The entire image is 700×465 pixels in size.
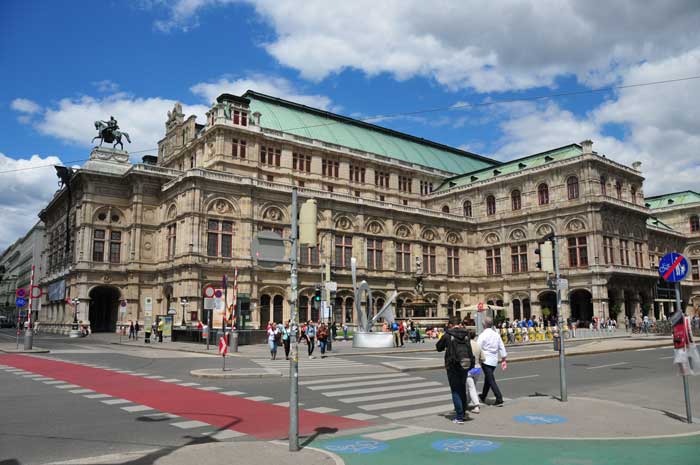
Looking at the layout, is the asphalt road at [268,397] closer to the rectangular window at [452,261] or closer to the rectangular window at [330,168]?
the rectangular window at [330,168]

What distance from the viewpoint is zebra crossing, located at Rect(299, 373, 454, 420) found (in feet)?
38.1

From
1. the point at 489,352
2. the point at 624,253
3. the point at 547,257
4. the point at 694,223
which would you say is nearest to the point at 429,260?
the point at 624,253

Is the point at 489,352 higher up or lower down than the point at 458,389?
higher up

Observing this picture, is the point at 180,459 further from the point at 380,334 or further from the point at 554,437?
the point at 380,334

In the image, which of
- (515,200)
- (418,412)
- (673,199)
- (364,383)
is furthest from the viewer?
(673,199)

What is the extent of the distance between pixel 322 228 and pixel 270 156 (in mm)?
10687

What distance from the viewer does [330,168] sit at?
64312 millimetres

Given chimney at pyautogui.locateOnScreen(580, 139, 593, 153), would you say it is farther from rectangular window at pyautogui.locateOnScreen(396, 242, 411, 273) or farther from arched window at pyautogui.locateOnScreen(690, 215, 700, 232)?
arched window at pyautogui.locateOnScreen(690, 215, 700, 232)

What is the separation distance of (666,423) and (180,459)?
8.17 m

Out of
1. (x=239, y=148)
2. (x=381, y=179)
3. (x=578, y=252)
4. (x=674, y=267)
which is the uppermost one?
(x=239, y=148)

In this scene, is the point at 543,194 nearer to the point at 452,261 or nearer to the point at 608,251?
the point at 608,251

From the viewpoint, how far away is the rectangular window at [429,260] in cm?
6388

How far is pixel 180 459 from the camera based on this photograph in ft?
23.6

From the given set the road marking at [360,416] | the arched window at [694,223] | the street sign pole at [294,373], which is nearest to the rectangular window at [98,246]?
the road marking at [360,416]
